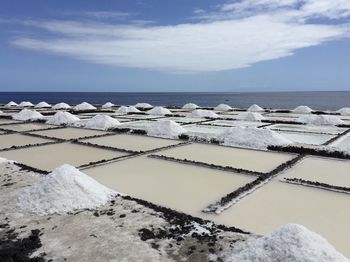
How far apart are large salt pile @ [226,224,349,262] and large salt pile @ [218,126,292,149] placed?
19.4ft

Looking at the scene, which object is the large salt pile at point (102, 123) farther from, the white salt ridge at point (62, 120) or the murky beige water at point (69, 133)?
the white salt ridge at point (62, 120)

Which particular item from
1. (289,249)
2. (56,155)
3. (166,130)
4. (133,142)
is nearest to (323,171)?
(289,249)

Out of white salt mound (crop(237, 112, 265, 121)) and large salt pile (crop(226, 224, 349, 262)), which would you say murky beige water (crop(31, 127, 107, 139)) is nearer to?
white salt mound (crop(237, 112, 265, 121))

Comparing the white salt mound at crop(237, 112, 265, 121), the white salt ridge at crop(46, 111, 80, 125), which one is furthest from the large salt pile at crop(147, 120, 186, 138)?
the white salt mound at crop(237, 112, 265, 121)

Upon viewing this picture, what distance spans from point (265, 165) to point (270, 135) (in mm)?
2178

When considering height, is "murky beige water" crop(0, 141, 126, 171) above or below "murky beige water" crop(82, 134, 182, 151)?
below

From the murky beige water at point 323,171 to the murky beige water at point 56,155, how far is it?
12.6 feet

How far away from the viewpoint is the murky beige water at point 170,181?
502cm

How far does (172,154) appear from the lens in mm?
8203


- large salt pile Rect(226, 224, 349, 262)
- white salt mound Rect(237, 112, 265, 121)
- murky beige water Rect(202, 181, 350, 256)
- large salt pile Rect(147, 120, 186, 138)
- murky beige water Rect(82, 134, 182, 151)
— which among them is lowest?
murky beige water Rect(202, 181, 350, 256)

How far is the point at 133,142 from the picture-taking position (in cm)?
985

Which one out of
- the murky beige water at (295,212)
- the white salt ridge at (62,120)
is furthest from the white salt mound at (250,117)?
the murky beige water at (295,212)

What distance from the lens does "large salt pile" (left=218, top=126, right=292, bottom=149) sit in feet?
29.5

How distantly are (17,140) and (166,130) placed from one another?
433 centimetres
